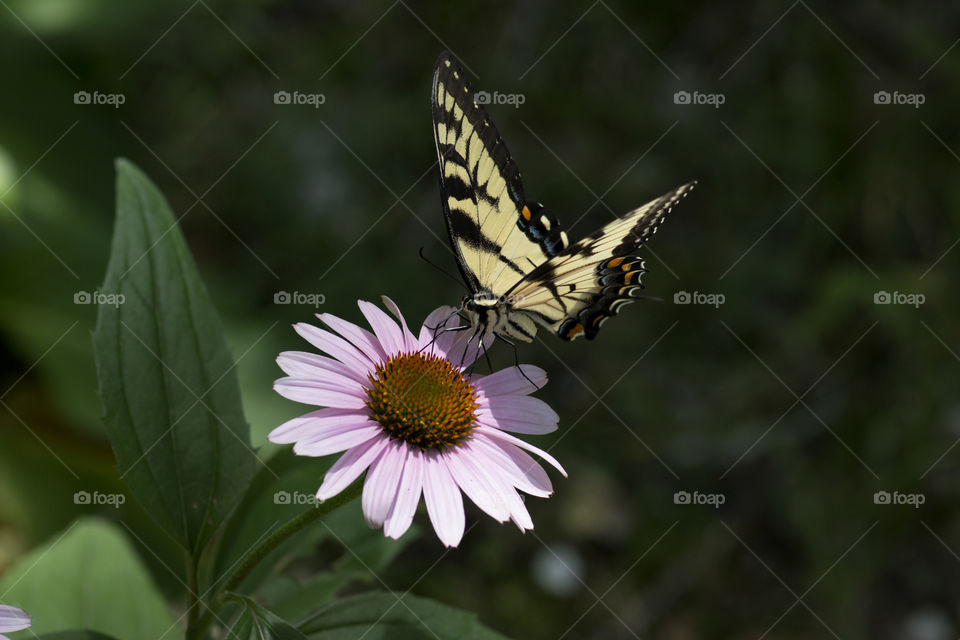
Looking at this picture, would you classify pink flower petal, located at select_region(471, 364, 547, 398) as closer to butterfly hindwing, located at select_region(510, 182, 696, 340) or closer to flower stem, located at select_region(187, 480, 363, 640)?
butterfly hindwing, located at select_region(510, 182, 696, 340)

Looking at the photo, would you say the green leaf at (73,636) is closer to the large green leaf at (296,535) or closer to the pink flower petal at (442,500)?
the large green leaf at (296,535)

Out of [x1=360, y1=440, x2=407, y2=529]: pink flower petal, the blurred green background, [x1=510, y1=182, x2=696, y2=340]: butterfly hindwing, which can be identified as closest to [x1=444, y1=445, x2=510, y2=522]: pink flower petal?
[x1=360, y1=440, x2=407, y2=529]: pink flower petal

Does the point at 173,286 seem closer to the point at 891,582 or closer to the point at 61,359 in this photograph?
the point at 61,359

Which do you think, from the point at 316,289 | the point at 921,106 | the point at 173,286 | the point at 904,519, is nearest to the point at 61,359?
the point at 316,289

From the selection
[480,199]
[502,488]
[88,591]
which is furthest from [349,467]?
[88,591]

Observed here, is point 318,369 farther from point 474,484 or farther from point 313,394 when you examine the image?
point 474,484

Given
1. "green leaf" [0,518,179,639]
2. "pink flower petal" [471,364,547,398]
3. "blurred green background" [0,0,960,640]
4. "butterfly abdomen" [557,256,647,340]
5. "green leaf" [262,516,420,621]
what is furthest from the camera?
"blurred green background" [0,0,960,640]
